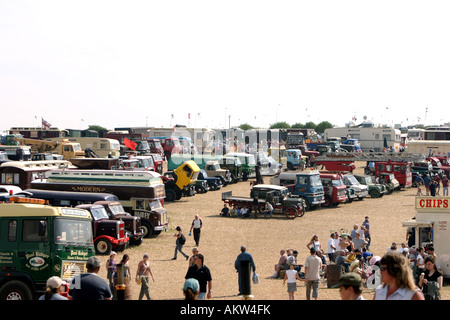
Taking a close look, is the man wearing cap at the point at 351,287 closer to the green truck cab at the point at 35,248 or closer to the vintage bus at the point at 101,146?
the green truck cab at the point at 35,248

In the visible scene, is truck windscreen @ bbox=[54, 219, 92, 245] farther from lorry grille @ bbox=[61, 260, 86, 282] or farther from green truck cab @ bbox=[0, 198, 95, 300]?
lorry grille @ bbox=[61, 260, 86, 282]

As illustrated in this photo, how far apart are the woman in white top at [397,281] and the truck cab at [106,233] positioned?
1744 centimetres

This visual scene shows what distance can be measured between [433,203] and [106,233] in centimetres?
1167

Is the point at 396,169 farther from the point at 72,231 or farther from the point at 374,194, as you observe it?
the point at 72,231

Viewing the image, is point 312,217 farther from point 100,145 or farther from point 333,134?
point 333,134

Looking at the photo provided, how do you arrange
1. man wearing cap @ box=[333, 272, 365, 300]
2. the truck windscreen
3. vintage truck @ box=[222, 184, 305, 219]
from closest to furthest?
man wearing cap @ box=[333, 272, 365, 300], the truck windscreen, vintage truck @ box=[222, 184, 305, 219]

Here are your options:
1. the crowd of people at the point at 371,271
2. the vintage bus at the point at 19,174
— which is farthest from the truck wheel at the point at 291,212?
the vintage bus at the point at 19,174

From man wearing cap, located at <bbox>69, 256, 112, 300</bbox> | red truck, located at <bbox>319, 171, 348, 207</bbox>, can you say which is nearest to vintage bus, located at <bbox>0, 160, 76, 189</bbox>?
red truck, located at <bbox>319, 171, 348, 207</bbox>

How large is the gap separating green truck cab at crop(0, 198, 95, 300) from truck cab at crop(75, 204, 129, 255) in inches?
281

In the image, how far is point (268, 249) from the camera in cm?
2553

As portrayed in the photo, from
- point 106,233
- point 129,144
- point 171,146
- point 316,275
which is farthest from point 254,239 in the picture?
point 171,146

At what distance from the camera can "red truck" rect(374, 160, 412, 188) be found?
156ft

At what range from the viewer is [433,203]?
20.4m
